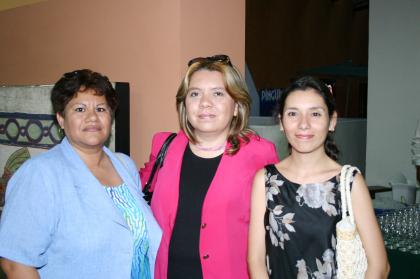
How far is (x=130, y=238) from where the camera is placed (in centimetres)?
171

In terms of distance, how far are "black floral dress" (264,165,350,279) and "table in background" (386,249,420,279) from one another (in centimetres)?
106

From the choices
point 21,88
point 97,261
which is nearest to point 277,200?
point 97,261

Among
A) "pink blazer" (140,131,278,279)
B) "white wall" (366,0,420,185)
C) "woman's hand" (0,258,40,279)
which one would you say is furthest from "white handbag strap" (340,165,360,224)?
"white wall" (366,0,420,185)

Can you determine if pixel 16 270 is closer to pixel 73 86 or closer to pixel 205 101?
pixel 73 86

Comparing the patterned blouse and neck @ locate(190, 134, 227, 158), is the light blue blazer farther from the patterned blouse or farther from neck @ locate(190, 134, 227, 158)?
neck @ locate(190, 134, 227, 158)

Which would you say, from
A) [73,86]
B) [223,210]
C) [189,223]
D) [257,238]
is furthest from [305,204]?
[73,86]

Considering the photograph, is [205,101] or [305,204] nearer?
[305,204]

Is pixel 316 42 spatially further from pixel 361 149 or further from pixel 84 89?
pixel 84 89

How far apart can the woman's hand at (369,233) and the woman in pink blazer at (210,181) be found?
0.54m

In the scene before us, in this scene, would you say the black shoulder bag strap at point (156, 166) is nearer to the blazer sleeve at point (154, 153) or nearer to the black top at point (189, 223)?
the blazer sleeve at point (154, 153)

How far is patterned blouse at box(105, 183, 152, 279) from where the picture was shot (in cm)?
180

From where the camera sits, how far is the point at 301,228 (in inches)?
61.8

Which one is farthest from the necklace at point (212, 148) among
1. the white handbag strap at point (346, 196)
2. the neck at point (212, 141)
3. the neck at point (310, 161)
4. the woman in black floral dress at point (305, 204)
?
the white handbag strap at point (346, 196)

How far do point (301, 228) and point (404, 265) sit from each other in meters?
1.17
